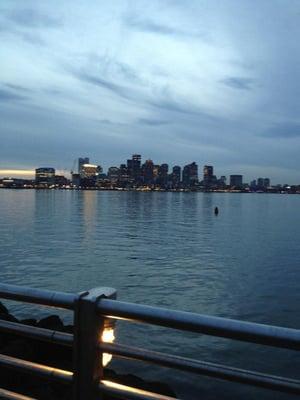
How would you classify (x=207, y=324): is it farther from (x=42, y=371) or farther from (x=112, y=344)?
(x=42, y=371)

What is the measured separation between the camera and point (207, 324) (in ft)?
9.32

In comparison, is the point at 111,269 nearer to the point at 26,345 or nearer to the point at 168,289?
the point at 168,289

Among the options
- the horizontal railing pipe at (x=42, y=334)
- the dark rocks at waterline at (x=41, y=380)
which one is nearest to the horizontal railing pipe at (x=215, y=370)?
the horizontal railing pipe at (x=42, y=334)

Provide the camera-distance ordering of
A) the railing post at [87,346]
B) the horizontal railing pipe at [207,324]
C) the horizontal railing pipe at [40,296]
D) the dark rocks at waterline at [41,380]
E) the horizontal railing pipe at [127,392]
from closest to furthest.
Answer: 1. the horizontal railing pipe at [207,324]
2. the horizontal railing pipe at [127,392]
3. the railing post at [87,346]
4. the horizontal railing pipe at [40,296]
5. the dark rocks at waterline at [41,380]

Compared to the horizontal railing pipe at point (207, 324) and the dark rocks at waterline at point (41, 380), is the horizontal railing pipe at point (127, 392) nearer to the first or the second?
the horizontal railing pipe at point (207, 324)

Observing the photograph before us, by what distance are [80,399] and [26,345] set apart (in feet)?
26.2

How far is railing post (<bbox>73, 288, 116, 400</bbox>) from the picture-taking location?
3.24m

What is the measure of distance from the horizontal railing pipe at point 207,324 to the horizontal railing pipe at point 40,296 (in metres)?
0.25

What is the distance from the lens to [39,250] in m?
44.9

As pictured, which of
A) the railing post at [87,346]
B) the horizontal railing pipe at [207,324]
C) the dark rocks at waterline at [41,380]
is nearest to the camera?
the horizontal railing pipe at [207,324]

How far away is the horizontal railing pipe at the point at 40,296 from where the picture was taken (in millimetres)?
3344

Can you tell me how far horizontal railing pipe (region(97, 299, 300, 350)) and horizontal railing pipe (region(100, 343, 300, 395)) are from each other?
19cm

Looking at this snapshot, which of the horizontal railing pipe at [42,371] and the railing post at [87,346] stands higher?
the railing post at [87,346]

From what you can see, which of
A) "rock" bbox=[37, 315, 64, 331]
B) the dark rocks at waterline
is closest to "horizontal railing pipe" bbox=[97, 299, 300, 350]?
the dark rocks at waterline
